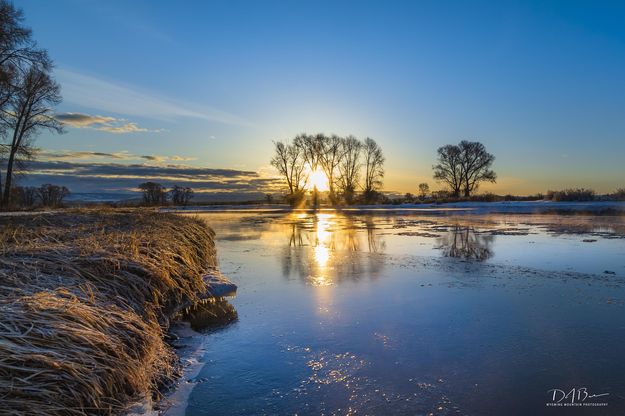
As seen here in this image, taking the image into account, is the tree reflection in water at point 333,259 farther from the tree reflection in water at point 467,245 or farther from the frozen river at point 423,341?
the tree reflection in water at point 467,245

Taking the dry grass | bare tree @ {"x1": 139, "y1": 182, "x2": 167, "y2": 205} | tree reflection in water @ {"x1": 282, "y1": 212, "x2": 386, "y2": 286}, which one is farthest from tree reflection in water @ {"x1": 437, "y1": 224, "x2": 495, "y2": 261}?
bare tree @ {"x1": 139, "y1": 182, "x2": 167, "y2": 205}

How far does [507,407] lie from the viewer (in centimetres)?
288

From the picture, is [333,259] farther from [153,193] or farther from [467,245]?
[153,193]

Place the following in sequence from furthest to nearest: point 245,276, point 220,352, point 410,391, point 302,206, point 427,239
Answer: point 302,206 < point 427,239 < point 245,276 < point 220,352 < point 410,391

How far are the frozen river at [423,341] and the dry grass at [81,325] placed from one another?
597 millimetres

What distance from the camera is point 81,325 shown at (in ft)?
8.93

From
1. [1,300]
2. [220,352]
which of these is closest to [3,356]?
[1,300]

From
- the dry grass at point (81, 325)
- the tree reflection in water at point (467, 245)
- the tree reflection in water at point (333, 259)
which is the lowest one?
the tree reflection in water at point (333, 259)

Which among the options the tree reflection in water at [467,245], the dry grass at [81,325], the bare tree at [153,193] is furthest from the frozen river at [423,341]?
the bare tree at [153,193]

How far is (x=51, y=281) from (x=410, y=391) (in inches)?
124

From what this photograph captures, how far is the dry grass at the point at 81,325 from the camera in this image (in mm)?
2174

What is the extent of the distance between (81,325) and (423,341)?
3175 mm

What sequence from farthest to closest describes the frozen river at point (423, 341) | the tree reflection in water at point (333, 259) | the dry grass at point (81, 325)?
the tree reflection in water at point (333, 259), the frozen river at point (423, 341), the dry grass at point (81, 325)

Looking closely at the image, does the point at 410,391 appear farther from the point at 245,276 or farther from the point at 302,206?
the point at 302,206
